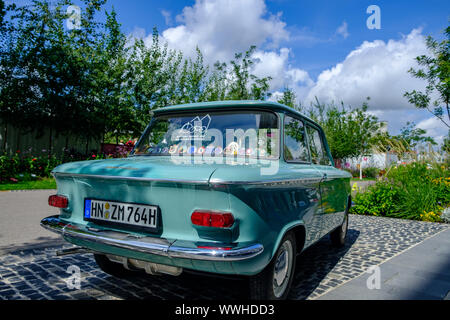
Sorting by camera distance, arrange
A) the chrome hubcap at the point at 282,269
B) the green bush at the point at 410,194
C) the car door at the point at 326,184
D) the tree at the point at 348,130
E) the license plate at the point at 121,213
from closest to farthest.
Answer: the license plate at the point at 121,213
the chrome hubcap at the point at 282,269
the car door at the point at 326,184
the green bush at the point at 410,194
the tree at the point at 348,130

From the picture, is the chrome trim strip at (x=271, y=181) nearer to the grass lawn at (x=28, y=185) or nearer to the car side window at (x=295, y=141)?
the car side window at (x=295, y=141)

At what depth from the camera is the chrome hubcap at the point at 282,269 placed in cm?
260

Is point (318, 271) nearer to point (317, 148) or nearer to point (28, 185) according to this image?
point (317, 148)

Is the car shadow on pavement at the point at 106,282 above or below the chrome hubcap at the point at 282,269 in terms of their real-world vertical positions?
below

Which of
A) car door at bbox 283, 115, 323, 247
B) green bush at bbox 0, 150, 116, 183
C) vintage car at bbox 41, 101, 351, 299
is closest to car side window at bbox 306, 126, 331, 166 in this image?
car door at bbox 283, 115, 323, 247

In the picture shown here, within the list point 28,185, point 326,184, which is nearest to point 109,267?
point 326,184

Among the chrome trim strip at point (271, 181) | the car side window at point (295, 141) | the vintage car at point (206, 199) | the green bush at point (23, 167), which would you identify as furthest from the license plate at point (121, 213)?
the green bush at point (23, 167)

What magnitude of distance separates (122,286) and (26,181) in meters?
11.5

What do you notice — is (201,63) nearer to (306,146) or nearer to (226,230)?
(306,146)

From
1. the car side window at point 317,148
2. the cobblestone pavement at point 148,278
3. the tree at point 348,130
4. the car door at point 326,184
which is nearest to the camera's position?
the cobblestone pavement at point 148,278

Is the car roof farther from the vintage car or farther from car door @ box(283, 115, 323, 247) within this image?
car door @ box(283, 115, 323, 247)

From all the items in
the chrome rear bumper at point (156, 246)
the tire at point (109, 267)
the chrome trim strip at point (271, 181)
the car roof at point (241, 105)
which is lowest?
the tire at point (109, 267)

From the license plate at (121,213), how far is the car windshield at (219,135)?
2.76ft
